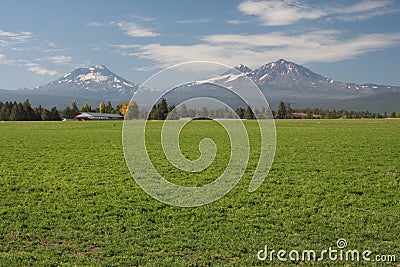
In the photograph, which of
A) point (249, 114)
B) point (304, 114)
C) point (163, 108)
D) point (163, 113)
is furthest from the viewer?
point (304, 114)

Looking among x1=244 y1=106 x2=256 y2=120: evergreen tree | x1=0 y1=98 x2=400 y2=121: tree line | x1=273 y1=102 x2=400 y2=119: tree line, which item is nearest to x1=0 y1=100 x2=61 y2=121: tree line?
Result: x1=0 y1=98 x2=400 y2=121: tree line

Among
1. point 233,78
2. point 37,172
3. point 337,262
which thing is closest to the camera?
point 337,262

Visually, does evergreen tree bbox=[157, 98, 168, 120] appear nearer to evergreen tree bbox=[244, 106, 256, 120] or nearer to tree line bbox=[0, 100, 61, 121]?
evergreen tree bbox=[244, 106, 256, 120]

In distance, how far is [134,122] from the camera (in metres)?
13.0

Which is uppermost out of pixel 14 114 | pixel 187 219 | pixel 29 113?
pixel 29 113

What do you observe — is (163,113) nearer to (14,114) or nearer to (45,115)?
(14,114)

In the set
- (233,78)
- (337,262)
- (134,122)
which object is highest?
(233,78)

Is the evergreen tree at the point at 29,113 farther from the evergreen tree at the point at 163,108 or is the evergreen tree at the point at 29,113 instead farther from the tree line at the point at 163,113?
the evergreen tree at the point at 163,108

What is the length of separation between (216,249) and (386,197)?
321 inches

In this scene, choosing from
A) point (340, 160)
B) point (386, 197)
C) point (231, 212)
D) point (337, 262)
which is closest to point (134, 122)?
point (231, 212)

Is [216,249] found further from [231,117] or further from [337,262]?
[231,117]

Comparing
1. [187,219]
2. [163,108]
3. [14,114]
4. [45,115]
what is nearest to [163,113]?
[163,108]

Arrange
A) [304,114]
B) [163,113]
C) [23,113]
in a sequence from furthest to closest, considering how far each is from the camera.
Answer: [304,114]
[23,113]
[163,113]

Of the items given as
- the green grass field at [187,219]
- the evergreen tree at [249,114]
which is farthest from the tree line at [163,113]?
the green grass field at [187,219]
